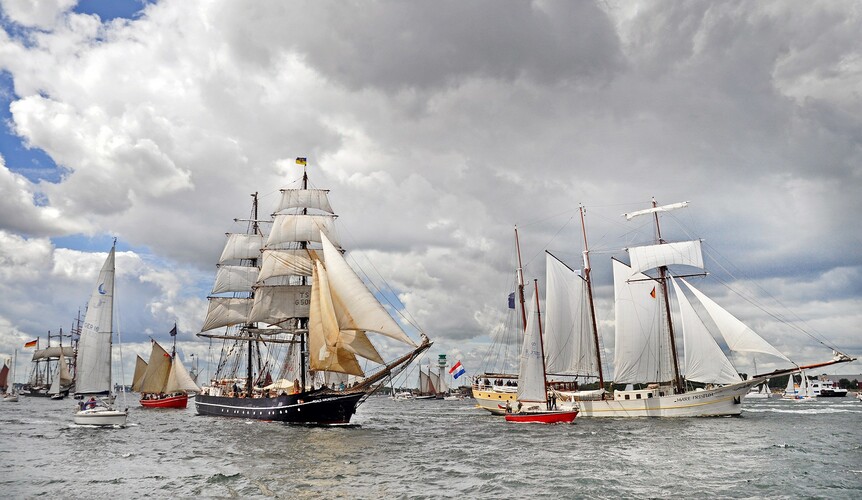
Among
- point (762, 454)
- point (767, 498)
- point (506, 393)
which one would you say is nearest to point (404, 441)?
point (762, 454)

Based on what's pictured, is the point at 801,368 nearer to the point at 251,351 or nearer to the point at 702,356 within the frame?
the point at 702,356

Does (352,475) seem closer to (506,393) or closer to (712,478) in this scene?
(712,478)

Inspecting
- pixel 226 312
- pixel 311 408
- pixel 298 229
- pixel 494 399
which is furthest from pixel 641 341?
pixel 226 312

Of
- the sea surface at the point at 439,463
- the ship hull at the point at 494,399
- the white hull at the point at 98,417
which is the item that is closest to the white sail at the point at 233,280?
the ship hull at the point at 494,399

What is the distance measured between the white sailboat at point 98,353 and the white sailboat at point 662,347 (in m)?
48.0

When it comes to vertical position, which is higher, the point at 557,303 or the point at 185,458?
the point at 557,303

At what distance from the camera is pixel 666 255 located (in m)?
78.3

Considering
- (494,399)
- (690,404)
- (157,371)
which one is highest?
(157,371)

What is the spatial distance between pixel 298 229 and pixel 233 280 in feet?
84.4

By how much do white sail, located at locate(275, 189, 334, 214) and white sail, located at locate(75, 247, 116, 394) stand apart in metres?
28.5

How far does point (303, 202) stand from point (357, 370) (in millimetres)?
30441

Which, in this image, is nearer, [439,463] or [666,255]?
[439,463]

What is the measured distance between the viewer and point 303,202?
8181 centimetres

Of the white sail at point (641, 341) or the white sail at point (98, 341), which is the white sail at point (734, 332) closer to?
the white sail at point (641, 341)
